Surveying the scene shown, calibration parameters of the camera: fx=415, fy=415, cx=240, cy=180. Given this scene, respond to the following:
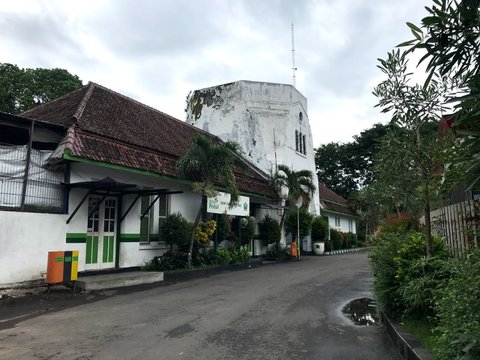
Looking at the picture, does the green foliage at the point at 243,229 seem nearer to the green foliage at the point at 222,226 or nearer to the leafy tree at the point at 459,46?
the green foliage at the point at 222,226

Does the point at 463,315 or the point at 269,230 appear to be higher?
the point at 269,230

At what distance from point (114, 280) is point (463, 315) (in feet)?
31.7

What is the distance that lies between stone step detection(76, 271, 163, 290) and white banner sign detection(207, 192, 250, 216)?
3.44 metres

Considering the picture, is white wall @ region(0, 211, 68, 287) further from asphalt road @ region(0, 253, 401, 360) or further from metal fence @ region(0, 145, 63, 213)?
asphalt road @ region(0, 253, 401, 360)

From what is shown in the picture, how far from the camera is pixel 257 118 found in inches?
972

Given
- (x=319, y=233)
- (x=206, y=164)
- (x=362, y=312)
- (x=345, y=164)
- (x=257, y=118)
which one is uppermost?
(x=345, y=164)

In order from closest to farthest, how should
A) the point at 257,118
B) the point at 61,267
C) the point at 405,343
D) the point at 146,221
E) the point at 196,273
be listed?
the point at 405,343 < the point at 61,267 < the point at 196,273 < the point at 146,221 < the point at 257,118

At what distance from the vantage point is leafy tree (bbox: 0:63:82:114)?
26500 millimetres

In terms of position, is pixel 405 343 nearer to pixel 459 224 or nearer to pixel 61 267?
pixel 459 224

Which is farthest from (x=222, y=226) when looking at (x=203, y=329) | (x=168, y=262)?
(x=203, y=329)

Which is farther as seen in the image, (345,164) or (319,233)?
(345,164)

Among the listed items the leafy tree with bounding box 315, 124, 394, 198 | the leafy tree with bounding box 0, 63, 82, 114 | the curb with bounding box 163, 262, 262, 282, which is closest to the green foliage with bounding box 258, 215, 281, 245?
the curb with bounding box 163, 262, 262, 282

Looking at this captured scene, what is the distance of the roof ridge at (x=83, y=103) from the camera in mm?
13258

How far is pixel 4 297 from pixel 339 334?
760 cm
